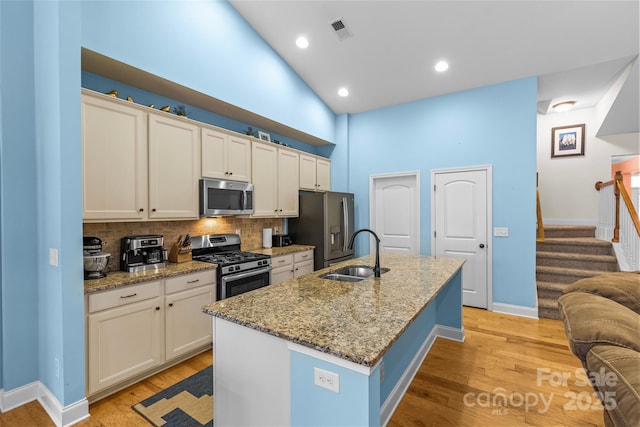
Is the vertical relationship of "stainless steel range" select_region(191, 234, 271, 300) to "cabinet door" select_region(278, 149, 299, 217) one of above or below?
below

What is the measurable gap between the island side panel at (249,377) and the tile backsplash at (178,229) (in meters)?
1.73

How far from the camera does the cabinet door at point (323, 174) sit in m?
5.02

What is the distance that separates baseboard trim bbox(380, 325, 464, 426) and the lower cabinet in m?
1.79

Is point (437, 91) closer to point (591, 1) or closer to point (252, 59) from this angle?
point (591, 1)

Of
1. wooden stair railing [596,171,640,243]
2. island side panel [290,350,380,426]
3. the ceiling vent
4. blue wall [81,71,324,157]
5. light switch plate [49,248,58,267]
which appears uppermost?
the ceiling vent

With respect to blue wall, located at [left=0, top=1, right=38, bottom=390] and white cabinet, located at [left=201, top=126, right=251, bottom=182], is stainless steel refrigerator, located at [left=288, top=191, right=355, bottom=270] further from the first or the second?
blue wall, located at [left=0, top=1, right=38, bottom=390]

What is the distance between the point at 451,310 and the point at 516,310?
1466 mm

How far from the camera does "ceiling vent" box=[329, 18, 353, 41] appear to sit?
3336 mm

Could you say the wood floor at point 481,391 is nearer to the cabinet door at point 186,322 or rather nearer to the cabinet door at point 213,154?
the cabinet door at point 186,322

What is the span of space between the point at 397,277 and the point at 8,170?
2955 mm

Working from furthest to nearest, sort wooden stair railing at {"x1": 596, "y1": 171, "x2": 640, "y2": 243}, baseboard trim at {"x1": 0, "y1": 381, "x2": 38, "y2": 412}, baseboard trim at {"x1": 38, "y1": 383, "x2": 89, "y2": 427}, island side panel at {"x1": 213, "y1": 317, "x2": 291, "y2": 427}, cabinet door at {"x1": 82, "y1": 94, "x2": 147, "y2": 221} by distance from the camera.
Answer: wooden stair railing at {"x1": 596, "y1": 171, "x2": 640, "y2": 243} → cabinet door at {"x1": 82, "y1": 94, "x2": 147, "y2": 221} → baseboard trim at {"x1": 0, "y1": 381, "x2": 38, "y2": 412} → baseboard trim at {"x1": 38, "y1": 383, "x2": 89, "y2": 427} → island side panel at {"x1": 213, "y1": 317, "x2": 291, "y2": 427}

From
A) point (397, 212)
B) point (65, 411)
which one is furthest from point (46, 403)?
point (397, 212)

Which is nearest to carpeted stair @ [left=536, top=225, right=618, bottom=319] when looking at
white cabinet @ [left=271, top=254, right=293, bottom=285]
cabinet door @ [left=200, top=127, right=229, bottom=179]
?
white cabinet @ [left=271, top=254, right=293, bottom=285]

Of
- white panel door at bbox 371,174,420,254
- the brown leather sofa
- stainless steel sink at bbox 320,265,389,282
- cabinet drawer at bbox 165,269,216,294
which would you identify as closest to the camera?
the brown leather sofa
